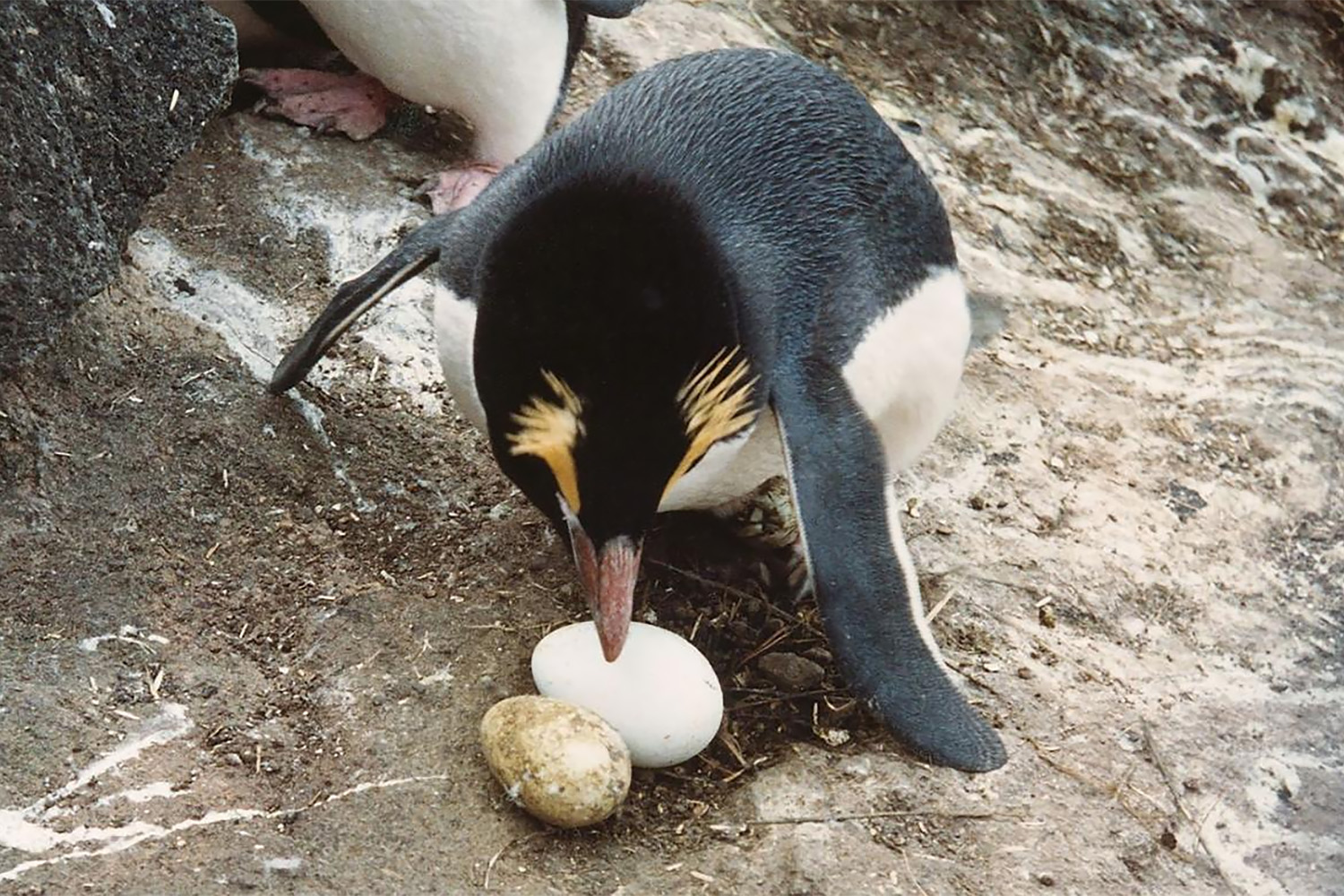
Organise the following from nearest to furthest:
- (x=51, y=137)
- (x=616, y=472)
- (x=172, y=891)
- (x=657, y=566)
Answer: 1. (x=172, y=891)
2. (x=616, y=472)
3. (x=51, y=137)
4. (x=657, y=566)

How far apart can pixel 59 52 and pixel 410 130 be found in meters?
1.23

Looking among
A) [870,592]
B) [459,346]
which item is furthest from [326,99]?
[870,592]

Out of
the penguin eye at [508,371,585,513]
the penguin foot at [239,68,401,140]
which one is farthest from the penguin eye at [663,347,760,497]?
the penguin foot at [239,68,401,140]

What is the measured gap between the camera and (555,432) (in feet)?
5.98

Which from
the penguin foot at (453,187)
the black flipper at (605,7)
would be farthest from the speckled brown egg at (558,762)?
the black flipper at (605,7)

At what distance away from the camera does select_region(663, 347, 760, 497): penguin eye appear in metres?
1.83

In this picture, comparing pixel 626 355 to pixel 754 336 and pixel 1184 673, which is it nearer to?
pixel 754 336

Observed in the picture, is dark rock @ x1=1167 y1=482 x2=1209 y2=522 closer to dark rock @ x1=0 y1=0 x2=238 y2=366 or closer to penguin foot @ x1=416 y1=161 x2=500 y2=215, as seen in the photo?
penguin foot @ x1=416 y1=161 x2=500 y2=215

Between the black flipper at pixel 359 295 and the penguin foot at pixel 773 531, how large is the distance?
600mm

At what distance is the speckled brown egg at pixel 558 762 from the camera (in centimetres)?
186

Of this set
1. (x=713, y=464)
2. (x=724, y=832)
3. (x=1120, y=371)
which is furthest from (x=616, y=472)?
(x=1120, y=371)

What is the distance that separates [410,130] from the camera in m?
3.34

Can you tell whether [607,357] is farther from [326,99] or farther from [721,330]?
[326,99]

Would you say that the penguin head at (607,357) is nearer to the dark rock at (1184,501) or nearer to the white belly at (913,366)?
the white belly at (913,366)
